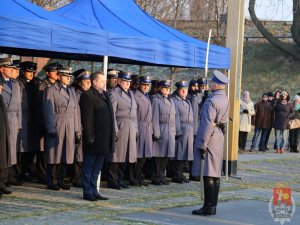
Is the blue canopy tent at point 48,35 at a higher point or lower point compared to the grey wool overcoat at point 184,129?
higher

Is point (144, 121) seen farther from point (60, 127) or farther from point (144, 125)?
point (60, 127)

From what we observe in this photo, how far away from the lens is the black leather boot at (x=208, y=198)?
34.2 ft

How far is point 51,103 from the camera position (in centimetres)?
1190

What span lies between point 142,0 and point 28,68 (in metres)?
27.9

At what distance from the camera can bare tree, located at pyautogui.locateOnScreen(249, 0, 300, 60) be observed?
4016 cm

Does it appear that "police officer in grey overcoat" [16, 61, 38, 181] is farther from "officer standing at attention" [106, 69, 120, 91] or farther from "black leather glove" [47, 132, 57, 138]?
"officer standing at attention" [106, 69, 120, 91]

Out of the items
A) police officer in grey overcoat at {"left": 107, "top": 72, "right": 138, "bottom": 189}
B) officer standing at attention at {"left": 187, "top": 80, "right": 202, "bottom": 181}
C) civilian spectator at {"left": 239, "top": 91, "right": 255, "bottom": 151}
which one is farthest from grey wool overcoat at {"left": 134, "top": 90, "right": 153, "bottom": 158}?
civilian spectator at {"left": 239, "top": 91, "right": 255, "bottom": 151}

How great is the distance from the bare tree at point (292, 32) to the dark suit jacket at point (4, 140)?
28927 millimetres

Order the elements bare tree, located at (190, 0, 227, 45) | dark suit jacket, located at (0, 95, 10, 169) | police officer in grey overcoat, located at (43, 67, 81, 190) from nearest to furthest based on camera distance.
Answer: dark suit jacket, located at (0, 95, 10, 169) < police officer in grey overcoat, located at (43, 67, 81, 190) < bare tree, located at (190, 0, 227, 45)

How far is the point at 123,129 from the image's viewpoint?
1276cm

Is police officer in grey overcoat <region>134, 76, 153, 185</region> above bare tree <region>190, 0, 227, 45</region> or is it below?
below

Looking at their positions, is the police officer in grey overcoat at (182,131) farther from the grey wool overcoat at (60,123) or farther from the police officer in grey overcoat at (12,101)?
the police officer in grey overcoat at (12,101)

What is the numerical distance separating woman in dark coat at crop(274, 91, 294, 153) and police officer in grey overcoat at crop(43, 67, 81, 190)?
12.1 m

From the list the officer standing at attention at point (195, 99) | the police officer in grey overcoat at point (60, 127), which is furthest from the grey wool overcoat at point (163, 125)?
the police officer in grey overcoat at point (60, 127)
